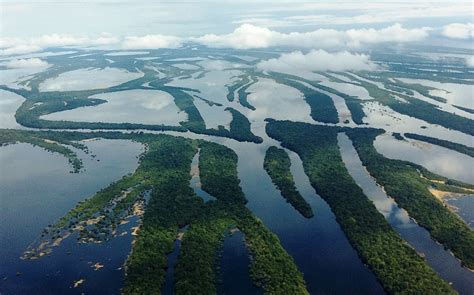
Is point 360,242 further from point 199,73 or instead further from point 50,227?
point 199,73

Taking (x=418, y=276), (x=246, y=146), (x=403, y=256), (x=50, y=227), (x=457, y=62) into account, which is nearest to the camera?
(x=418, y=276)

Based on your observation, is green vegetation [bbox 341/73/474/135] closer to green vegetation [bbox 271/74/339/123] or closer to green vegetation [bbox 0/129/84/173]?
green vegetation [bbox 271/74/339/123]

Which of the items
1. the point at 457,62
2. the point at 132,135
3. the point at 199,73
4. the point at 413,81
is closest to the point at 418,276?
the point at 132,135

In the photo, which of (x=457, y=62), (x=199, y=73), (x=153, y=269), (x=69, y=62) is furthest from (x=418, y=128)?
(x=69, y=62)

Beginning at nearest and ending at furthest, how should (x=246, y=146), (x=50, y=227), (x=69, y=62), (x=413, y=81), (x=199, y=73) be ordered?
(x=50, y=227)
(x=246, y=146)
(x=413, y=81)
(x=199, y=73)
(x=69, y=62)

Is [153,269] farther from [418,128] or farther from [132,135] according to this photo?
[418,128]

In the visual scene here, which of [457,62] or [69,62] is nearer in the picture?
[457,62]

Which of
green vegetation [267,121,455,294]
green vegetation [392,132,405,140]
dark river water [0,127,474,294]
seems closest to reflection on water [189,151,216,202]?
dark river water [0,127,474,294]
